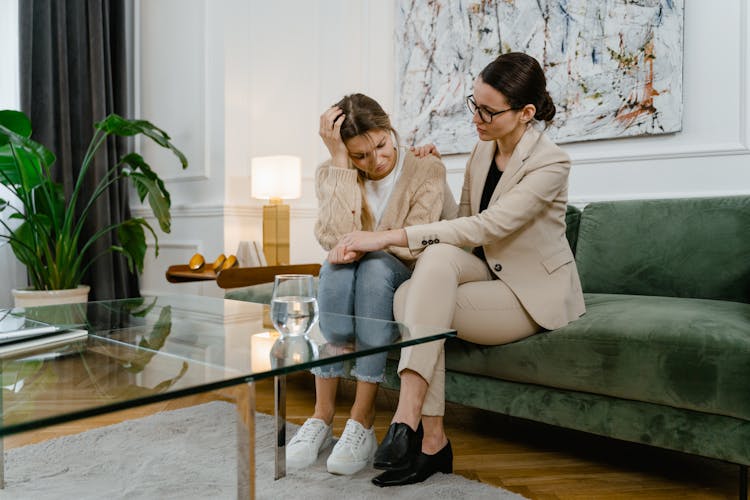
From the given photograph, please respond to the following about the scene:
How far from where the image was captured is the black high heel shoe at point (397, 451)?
1375 mm

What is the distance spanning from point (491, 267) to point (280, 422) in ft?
2.20

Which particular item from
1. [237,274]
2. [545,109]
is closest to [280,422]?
[545,109]

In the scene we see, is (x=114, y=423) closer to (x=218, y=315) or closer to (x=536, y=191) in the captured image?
(x=218, y=315)

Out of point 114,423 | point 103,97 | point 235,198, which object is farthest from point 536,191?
point 103,97

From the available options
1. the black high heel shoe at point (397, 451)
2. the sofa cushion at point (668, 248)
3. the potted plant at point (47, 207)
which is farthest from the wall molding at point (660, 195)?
the potted plant at point (47, 207)

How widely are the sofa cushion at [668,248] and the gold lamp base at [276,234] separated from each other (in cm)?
152

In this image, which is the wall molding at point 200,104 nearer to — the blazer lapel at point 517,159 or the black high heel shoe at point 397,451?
the blazer lapel at point 517,159

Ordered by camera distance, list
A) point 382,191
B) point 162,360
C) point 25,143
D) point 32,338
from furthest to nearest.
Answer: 1. point 25,143
2. point 382,191
3. point 32,338
4. point 162,360

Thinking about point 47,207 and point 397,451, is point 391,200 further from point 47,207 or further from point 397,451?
point 47,207

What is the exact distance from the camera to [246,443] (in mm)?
963

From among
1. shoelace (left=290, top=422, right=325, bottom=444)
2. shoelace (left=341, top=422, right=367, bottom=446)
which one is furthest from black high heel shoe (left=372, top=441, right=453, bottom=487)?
shoelace (left=290, top=422, right=325, bottom=444)

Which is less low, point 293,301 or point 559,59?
point 559,59

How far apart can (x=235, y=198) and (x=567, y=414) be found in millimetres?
2361

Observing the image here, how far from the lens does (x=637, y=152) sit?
2.39 meters
